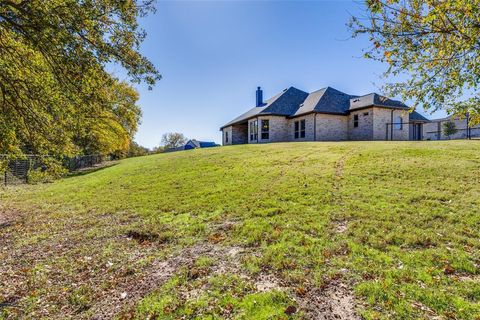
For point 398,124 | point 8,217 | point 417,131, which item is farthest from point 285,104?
point 8,217

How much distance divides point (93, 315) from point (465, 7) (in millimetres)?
6081

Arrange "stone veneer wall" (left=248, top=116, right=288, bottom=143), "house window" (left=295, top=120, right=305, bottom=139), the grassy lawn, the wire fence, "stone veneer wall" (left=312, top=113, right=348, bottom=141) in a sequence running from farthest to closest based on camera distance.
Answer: "stone veneer wall" (left=248, top=116, right=288, bottom=143) → "house window" (left=295, top=120, right=305, bottom=139) → "stone veneer wall" (left=312, top=113, right=348, bottom=141) → the wire fence → the grassy lawn

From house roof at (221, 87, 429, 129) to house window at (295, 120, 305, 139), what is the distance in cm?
84

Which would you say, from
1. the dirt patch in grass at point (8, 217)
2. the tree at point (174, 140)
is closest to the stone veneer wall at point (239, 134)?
the dirt patch in grass at point (8, 217)

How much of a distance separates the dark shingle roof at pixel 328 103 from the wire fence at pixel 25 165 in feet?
62.6

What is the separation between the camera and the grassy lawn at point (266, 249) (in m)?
3.69

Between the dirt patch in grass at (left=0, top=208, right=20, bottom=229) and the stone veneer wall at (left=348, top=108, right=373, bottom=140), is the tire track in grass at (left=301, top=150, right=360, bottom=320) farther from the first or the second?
the stone veneer wall at (left=348, top=108, right=373, bottom=140)

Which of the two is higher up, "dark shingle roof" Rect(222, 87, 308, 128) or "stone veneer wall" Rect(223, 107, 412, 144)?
"dark shingle roof" Rect(222, 87, 308, 128)

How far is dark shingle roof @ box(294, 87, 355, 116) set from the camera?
24.5 m

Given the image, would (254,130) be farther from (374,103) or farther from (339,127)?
(374,103)

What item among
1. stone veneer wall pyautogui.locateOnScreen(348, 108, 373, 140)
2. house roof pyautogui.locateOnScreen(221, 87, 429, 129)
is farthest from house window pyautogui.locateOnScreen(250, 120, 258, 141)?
stone veneer wall pyautogui.locateOnScreen(348, 108, 373, 140)

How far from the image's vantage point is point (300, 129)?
2589 centimetres

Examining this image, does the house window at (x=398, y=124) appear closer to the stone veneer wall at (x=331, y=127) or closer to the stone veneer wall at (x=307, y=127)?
the stone veneer wall at (x=331, y=127)

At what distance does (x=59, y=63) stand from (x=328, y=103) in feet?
76.5
